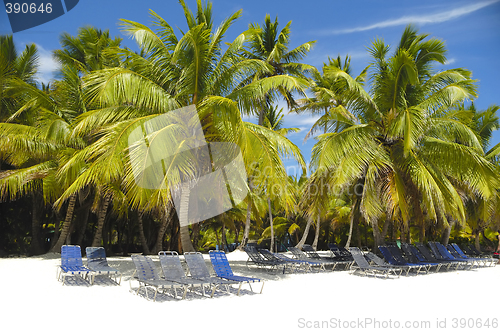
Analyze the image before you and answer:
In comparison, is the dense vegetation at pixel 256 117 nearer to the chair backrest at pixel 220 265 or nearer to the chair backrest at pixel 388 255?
the chair backrest at pixel 388 255

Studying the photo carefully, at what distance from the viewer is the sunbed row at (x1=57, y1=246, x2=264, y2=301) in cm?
714

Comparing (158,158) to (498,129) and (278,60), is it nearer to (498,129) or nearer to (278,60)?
(278,60)

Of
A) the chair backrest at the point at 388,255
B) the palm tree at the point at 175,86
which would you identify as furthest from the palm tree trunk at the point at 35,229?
the chair backrest at the point at 388,255

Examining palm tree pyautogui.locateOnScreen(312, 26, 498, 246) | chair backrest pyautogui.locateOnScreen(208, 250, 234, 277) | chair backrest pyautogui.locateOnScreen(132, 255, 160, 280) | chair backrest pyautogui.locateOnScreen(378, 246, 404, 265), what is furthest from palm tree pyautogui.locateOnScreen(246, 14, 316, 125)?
chair backrest pyautogui.locateOnScreen(132, 255, 160, 280)

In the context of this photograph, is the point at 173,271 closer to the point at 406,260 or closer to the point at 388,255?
the point at 388,255

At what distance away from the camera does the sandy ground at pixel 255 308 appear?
5.35m

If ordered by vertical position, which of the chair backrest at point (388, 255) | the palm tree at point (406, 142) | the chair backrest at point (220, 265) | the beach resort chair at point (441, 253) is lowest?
the beach resort chair at point (441, 253)

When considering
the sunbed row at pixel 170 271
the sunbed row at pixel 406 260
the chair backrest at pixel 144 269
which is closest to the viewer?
the sunbed row at pixel 170 271

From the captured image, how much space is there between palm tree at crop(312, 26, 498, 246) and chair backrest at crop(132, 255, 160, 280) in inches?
245

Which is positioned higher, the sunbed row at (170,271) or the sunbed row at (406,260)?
the sunbed row at (170,271)

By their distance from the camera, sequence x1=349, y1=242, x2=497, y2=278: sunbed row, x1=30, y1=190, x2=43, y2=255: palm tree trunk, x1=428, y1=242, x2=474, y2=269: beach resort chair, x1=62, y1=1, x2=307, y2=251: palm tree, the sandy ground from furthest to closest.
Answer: x1=30, y1=190, x2=43, y2=255: palm tree trunk, x1=428, y1=242, x2=474, y2=269: beach resort chair, x1=349, y1=242, x2=497, y2=278: sunbed row, x1=62, y1=1, x2=307, y2=251: palm tree, the sandy ground

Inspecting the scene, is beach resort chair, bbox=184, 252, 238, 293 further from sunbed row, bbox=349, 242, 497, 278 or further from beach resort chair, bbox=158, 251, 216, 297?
sunbed row, bbox=349, 242, 497, 278

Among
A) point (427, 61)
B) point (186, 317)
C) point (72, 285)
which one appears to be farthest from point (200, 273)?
point (427, 61)

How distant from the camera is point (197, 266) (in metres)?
7.96
